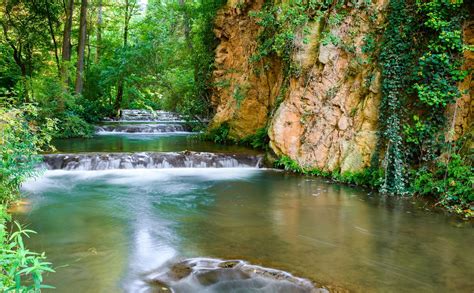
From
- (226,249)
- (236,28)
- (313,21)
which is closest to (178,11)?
(236,28)

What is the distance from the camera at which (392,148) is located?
887cm

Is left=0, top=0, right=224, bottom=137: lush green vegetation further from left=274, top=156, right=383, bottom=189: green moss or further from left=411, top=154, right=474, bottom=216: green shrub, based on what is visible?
left=411, top=154, right=474, bottom=216: green shrub

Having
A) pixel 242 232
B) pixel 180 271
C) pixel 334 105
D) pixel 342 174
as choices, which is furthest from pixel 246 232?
pixel 334 105

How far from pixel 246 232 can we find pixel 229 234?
0.96 feet

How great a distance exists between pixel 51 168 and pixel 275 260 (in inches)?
324

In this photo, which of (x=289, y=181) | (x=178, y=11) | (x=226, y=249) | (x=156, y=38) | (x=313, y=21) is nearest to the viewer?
(x=226, y=249)

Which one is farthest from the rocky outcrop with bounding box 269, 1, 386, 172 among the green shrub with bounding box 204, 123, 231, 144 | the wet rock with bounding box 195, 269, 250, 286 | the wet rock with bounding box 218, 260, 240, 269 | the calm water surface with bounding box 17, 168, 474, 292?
the wet rock with bounding box 195, 269, 250, 286

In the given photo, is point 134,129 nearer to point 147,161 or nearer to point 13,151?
point 147,161

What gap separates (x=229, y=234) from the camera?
20.5ft

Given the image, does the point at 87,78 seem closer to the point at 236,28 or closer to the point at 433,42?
the point at 236,28

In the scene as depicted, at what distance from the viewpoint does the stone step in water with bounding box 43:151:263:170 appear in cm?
1121

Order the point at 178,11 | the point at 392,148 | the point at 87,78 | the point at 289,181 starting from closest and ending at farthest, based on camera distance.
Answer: the point at 392,148, the point at 289,181, the point at 178,11, the point at 87,78

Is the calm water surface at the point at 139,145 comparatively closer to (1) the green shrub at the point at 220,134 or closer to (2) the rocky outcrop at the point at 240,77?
(1) the green shrub at the point at 220,134

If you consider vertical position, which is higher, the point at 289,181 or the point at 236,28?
the point at 236,28
